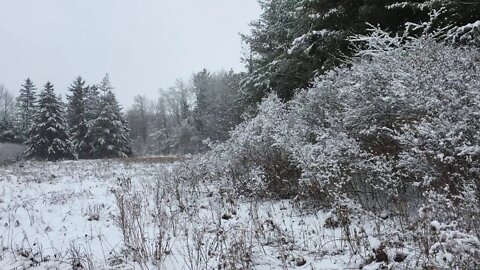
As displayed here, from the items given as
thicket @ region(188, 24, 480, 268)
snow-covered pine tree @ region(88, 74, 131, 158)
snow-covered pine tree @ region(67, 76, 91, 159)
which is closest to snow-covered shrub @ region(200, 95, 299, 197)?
thicket @ region(188, 24, 480, 268)

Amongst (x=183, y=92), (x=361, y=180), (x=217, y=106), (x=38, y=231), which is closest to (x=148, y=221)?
(x=38, y=231)

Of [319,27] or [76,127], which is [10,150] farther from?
[319,27]

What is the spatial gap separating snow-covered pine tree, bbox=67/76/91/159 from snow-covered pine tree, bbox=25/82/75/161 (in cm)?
302

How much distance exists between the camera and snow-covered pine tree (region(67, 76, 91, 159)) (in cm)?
3669

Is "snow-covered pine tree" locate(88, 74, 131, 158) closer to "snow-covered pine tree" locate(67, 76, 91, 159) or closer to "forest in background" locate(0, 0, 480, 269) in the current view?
"snow-covered pine tree" locate(67, 76, 91, 159)

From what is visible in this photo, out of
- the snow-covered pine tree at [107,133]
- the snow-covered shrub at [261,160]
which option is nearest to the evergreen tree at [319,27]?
the snow-covered shrub at [261,160]

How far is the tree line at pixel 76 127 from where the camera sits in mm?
32938

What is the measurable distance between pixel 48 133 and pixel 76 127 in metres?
4.22

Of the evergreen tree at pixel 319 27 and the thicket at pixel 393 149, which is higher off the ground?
the evergreen tree at pixel 319 27

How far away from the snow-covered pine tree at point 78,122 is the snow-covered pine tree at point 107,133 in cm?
84

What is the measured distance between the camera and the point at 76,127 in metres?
37.2

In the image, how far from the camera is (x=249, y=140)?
329 inches

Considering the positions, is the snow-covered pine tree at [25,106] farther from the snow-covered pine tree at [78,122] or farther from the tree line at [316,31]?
the tree line at [316,31]

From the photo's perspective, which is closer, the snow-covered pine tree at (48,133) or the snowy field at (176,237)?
the snowy field at (176,237)
